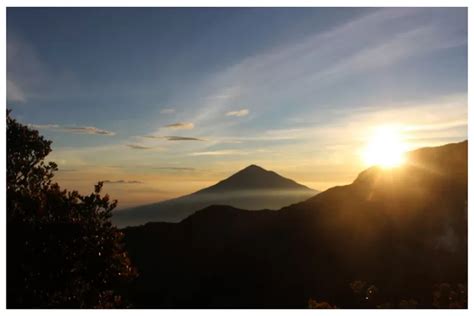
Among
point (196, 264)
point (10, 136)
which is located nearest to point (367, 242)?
point (196, 264)

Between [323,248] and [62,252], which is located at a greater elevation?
[62,252]

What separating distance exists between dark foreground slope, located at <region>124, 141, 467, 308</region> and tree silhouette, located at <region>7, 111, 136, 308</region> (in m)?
39.1

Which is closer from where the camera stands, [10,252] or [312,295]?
[10,252]

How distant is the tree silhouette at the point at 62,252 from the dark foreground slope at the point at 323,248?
39147mm

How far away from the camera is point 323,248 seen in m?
71.9

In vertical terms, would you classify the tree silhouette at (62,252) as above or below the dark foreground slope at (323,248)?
above

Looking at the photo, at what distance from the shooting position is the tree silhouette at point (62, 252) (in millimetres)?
18828

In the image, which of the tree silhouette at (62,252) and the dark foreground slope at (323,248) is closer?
the tree silhouette at (62,252)

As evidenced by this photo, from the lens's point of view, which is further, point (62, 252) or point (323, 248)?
point (323, 248)

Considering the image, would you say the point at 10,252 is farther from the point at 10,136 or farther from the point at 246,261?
the point at 246,261

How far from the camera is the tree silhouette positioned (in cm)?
1883

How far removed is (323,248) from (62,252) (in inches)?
2223

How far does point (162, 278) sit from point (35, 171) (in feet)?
153

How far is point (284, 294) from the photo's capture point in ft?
209
